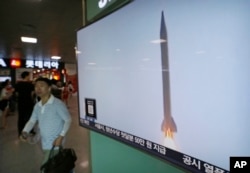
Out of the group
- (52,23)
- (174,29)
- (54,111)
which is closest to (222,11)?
(174,29)

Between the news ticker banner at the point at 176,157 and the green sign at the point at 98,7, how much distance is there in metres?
0.92

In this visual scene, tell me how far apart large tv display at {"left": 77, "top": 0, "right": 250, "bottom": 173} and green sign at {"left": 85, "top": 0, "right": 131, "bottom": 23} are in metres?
0.17

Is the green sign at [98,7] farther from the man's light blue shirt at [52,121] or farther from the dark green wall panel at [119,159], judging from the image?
the dark green wall panel at [119,159]

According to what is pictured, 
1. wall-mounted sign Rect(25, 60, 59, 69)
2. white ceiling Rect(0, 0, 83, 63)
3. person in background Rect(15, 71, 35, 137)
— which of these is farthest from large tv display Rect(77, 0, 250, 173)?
wall-mounted sign Rect(25, 60, 59, 69)

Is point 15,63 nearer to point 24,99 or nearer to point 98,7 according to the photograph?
point 24,99

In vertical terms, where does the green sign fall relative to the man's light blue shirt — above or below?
above

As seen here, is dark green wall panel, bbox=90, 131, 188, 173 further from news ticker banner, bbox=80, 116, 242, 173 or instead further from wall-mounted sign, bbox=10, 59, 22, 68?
wall-mounted sign, bbox=10, 59, 22, 68

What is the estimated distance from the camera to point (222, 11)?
0.97m

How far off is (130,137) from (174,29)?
2.44 feet

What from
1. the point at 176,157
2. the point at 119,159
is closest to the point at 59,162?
the point at 119,159

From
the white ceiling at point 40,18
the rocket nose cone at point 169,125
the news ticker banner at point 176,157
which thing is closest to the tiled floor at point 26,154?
the news ticker banner at point 176,157

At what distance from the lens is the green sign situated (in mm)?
1890

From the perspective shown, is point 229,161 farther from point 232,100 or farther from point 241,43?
point 241,43

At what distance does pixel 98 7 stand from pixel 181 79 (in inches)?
51.9
